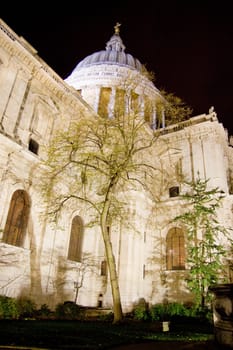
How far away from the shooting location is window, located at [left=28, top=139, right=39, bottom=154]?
16.9m

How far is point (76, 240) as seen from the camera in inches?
718

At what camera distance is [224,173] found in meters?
21.7

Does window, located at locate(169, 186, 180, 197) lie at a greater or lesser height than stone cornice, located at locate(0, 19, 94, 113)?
lesser

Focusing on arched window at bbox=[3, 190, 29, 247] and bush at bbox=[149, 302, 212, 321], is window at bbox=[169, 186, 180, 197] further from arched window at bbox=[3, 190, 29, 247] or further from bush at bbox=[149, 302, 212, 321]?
arched window at bbox=[3, 190, 29, 247]

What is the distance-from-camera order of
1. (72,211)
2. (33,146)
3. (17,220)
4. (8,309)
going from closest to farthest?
(8,309) < (17,220) < (33,146) < (72,211)

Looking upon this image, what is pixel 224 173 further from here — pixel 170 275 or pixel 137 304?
pixel 137 304

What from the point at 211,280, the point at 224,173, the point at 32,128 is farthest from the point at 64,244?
the point at 224,173

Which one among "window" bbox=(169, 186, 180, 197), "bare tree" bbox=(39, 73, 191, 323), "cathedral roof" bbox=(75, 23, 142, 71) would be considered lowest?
"bare tree" bbox=(39, 73, 191, 323)

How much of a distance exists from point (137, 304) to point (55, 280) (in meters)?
5.15

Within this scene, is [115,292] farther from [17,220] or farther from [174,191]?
[174,191]

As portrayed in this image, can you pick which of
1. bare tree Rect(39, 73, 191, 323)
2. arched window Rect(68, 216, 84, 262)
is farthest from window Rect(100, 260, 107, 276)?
bare tree Rect(39, 73, 191, 323)

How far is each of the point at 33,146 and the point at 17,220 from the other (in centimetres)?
477

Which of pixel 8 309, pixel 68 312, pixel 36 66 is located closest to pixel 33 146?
pixel 36 66

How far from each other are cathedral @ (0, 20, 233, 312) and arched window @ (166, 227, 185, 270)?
2.8 inches
